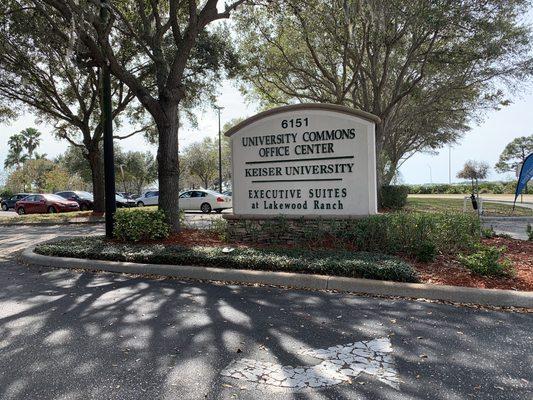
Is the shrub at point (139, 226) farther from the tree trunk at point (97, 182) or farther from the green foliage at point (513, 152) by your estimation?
the green foliage at point (513, 152)

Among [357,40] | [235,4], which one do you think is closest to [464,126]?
[357,40]

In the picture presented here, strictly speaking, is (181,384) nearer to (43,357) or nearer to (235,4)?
(43,357)

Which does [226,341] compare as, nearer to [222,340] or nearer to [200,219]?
[222,340]

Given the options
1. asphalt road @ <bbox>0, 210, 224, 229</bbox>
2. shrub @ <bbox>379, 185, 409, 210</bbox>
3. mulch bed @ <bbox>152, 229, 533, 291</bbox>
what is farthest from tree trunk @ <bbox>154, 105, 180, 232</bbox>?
shrub @ <bbox>379, 185, 409, 210</bbox>

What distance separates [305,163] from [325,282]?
139 inches

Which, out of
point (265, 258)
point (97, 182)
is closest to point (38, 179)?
point (97, 182)

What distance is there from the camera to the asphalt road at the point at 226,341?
3.03m

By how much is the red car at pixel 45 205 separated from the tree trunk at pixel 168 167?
18.5 meters

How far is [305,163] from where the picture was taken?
8812 millimetres

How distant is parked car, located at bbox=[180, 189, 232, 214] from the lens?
Result: 2480 centimetres

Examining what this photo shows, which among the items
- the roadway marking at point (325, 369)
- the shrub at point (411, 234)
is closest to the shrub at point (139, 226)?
the shrub at point (411, 234)

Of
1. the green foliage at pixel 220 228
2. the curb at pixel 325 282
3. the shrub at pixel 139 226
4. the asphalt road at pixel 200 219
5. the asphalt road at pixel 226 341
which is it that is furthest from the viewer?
the asphalt road at pixel 200 219

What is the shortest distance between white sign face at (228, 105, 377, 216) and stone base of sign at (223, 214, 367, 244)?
176 millimetres

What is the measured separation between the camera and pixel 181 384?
122 inches
